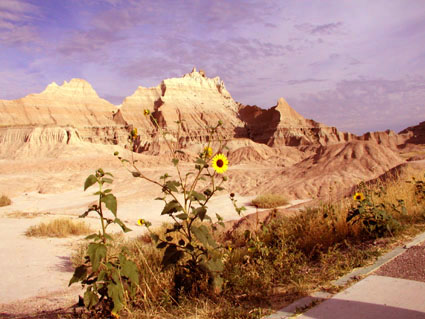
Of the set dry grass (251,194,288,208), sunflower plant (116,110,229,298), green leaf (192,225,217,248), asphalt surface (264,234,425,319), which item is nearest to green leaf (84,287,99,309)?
sunflower plant (116,110,229,298)

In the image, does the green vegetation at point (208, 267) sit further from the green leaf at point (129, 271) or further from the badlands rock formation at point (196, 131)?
the badlands rock formation at point (196, 131)

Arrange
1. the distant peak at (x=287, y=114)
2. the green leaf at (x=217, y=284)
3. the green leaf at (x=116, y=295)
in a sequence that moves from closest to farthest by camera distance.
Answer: the green leaf at (x=116, y=295) → the green leaf at (x=217, y=284) → the distant peak at (x=287, y=114)

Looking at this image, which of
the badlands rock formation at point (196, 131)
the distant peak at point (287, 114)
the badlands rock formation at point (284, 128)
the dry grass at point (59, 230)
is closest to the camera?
the dry grass at point (59, 230)

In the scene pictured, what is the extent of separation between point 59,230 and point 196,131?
3015 inches

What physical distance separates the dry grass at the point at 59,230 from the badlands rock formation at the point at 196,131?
11764mm

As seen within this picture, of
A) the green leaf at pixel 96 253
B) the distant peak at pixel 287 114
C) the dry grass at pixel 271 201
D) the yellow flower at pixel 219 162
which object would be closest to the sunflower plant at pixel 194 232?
the yellow flower at pixel 219 162

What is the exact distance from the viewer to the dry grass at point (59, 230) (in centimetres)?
938

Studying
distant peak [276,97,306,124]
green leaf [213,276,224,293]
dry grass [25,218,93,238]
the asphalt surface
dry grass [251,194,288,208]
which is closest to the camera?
the asphalt surface

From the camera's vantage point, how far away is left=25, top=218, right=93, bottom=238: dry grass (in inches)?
369

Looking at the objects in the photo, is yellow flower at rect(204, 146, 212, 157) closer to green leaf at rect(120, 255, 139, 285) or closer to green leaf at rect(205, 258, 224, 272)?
green leaf at rect(205, 258, 224, 272)

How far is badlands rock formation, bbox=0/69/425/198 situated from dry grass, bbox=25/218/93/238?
1176 centimetres

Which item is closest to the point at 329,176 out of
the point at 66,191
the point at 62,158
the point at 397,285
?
the point at 397,285

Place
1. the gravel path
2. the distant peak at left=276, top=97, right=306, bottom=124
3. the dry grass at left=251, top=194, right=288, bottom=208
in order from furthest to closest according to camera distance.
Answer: the distant peak at left=276, top=97, right=306, bottom=124 → the dry grass at left=251, top=194, right=288, bottom=208 → the gravel path

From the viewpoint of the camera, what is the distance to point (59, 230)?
948 cm
